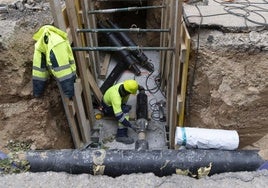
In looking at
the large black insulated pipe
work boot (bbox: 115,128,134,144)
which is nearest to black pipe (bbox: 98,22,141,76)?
work boot (bbox: 115,128,134,144)

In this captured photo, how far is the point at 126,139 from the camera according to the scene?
5.25 meters

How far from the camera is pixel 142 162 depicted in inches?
80.6

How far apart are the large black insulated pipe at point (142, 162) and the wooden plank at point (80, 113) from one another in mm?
2243

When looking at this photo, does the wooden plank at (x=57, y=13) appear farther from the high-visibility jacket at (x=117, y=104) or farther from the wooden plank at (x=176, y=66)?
the high-visibility jacket at (x=117, y=104)

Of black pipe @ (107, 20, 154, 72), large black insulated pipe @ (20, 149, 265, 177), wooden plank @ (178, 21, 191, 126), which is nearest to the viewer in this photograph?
large black insulated pipe @ (20, 149, 265, 177)

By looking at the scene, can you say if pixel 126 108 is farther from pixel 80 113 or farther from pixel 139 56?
pixel 139 56

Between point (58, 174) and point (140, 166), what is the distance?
63 centimetres

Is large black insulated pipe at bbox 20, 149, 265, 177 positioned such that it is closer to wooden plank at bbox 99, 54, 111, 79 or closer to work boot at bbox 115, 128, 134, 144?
work boot at bbox 115, 128, 134, 144

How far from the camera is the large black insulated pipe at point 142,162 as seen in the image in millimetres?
2006

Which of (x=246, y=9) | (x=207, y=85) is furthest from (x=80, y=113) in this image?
(x=246, y=9)

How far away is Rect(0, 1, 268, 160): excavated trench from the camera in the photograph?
11.9 feet

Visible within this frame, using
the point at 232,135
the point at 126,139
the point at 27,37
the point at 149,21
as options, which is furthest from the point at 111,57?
the point at 232,135

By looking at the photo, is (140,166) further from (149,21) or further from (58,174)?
(149,21)

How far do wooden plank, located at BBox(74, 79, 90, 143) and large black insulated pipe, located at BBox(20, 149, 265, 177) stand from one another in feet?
7.36
